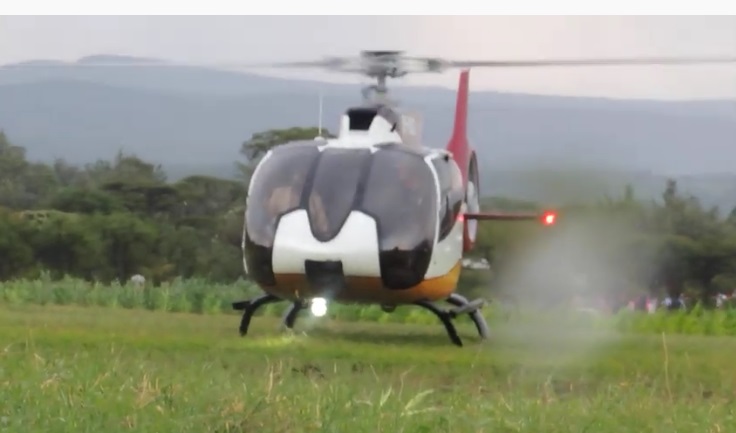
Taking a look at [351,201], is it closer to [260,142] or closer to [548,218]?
[548,218]

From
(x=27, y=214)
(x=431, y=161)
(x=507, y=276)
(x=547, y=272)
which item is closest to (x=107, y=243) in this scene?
(x=27, y=214)

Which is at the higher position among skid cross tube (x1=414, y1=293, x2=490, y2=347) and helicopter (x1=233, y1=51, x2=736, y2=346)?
helicopter (x1=233, y1=51, x2=736, y2=346)

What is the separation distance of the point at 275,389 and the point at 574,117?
1059 centimetres

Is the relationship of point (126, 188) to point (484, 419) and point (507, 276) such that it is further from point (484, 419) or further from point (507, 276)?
point (484, 419)

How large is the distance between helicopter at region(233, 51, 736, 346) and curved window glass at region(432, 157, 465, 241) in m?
0.01

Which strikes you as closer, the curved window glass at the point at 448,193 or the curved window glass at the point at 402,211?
the curved window glass at the point at 402,211

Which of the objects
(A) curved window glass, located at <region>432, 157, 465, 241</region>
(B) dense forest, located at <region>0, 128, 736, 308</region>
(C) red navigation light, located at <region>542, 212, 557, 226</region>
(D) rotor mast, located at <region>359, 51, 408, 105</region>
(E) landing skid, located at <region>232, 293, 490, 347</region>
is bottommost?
(B) dense forest, located at <region>0, 128, 736, 308</region>

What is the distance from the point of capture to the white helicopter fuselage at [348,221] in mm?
9328

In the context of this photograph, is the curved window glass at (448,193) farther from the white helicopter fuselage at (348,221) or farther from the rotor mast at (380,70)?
the rotor mast at (380,70)

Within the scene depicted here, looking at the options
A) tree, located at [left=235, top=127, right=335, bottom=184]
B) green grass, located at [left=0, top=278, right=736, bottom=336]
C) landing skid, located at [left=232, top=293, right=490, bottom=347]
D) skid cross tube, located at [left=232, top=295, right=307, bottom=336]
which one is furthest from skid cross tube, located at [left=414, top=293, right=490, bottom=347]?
tree, located at [left=235, top=127, right=335, bottom=184]

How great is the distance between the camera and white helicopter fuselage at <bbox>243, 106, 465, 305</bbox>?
9.33m

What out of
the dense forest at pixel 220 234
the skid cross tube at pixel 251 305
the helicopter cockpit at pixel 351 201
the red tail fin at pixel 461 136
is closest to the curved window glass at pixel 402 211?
the helicopter cockpit at pixel 351 201

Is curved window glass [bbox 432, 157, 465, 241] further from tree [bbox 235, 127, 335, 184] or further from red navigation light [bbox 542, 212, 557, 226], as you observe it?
tree [bbox 235, 127, 335, 184]

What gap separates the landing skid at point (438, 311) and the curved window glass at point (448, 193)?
620 mm
